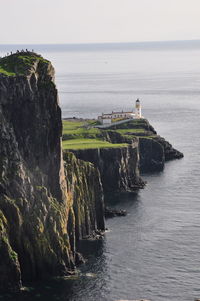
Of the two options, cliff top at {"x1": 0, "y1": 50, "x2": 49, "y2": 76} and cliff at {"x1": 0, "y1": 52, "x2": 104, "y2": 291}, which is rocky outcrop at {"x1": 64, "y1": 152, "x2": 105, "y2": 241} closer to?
cliff at {"x1": 0, "y1": 52, "x2": 104, "y2": 291}

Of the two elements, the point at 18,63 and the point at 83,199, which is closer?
the point at 18,63

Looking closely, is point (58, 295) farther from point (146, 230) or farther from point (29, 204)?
point (146, 230)

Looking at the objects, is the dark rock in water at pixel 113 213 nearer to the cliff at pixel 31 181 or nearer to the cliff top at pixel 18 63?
the cliff at pixel 31 181

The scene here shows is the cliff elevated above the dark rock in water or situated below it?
above

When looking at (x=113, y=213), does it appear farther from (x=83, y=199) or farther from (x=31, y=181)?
(x=31, y=181)

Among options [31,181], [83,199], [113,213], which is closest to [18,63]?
[31,181]

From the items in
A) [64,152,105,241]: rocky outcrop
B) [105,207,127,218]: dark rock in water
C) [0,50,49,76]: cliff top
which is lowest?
[105,207,127,218]: dark rock in water

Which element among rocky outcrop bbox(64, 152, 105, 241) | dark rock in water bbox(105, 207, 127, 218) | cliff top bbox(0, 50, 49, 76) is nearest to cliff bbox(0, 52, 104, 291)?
cliff top bbox(0, 50, 49, 76)

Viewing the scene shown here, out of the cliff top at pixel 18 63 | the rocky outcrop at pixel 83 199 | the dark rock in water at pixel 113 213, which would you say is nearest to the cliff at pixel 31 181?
the cliff top at pixel 18 63
